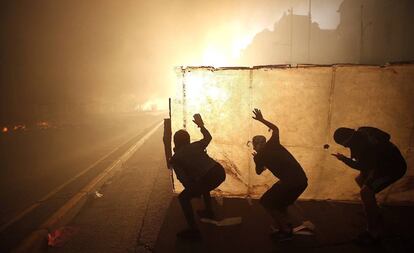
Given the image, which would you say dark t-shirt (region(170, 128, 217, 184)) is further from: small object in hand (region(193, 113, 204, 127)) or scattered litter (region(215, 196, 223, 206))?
scattered litter (region(215, 196, 223, 206))

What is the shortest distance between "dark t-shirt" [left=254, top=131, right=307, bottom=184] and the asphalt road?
172 inches

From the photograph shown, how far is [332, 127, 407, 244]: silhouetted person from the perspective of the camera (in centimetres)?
402

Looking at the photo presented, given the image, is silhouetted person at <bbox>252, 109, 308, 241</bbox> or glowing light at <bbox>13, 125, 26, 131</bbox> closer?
silhouetted person at <bbox>252, 109, 308, 241</bbox>

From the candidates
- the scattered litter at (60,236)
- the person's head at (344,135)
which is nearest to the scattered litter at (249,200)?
the person's head at (344,135)

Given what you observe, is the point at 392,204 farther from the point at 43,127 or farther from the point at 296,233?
the point at 43,127

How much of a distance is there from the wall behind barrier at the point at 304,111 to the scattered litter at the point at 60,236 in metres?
2.73

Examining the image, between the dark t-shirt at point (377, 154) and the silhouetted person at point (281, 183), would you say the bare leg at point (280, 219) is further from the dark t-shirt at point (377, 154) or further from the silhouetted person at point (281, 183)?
the dark t-shirt at point (377, 154)

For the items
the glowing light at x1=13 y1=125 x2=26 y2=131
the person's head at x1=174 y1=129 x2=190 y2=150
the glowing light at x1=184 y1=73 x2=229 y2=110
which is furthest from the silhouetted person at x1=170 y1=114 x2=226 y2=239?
the glowing light at x1=13 y1=125 x2=26 y2=131

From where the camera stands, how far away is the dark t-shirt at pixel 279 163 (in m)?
4.08

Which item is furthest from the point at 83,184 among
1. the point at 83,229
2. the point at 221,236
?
the point at 221,236

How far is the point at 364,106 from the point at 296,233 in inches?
104

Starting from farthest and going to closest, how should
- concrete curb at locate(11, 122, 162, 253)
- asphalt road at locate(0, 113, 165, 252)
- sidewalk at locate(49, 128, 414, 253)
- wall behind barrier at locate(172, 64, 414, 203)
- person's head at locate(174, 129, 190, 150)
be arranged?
asphalt road at locate(0, 113, 165, 252), wall behind barrier at locate(172, 64, 414, 203), person's head at locate(174, 129, 190, 150), concrete curb at locate(11, 122, 162, 253), sidewalk at locate(49, 128, 414, 253)

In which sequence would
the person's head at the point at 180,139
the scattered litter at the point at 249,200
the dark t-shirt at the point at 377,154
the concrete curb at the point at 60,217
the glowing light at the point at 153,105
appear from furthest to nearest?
the glowing light at the point at 153,105 < the scattered litter at the point at 249,200 < the person's head at the point at 180,139 < the concrete curb at the point at 60,217 < the dark t-shirt at the point at 377,154

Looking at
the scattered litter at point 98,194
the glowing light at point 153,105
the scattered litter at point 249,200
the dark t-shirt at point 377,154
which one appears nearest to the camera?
the dark t-shirt at point 377,154
